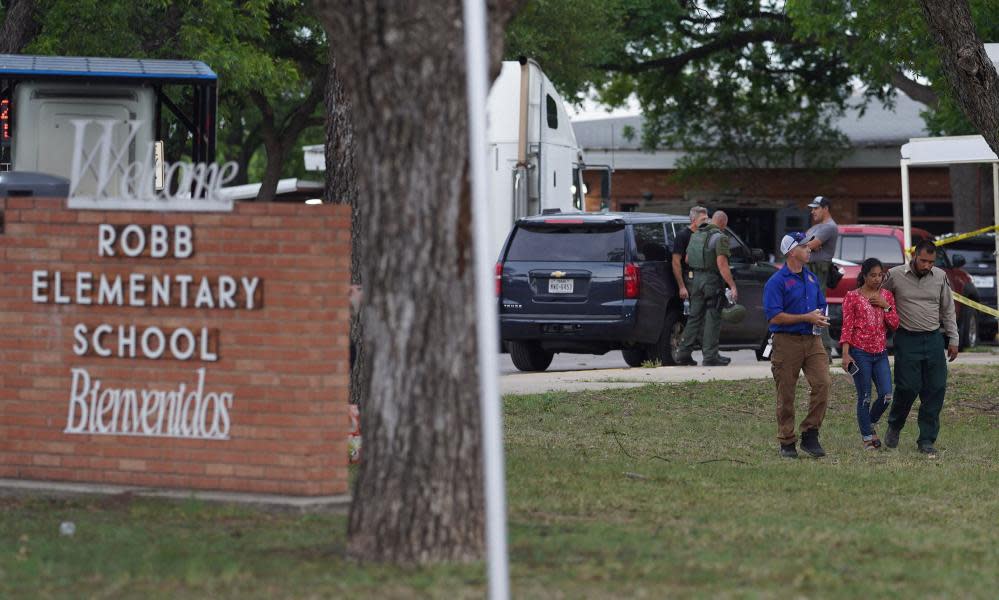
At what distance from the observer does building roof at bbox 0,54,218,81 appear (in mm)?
13031

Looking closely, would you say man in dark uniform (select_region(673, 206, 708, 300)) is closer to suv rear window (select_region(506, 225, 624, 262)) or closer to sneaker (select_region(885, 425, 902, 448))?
suv rear window (select_region(506, 225, 624, 262))

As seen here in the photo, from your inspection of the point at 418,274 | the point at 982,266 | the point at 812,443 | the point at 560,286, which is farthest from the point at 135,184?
the point at 982,266

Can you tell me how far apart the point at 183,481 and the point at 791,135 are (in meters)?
30.6

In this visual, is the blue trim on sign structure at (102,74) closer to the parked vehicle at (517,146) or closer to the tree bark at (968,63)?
the tree bark at (968,63)

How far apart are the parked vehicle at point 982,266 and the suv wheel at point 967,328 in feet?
4.42

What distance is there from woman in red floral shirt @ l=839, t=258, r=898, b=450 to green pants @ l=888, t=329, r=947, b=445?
0.38 ft

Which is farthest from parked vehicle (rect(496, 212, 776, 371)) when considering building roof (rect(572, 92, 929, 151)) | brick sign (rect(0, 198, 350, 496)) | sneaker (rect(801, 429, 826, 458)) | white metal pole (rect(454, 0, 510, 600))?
building roof (rect(572, 92, 929, 151))

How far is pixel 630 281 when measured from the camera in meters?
18.1

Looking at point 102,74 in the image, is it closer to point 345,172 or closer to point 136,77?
point 136,77

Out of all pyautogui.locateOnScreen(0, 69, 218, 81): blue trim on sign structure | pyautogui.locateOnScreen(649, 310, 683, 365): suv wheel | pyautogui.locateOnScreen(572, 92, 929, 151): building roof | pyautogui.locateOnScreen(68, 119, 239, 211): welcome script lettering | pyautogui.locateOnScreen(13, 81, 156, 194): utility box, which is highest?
pyautogui.locateOnScreen(572, 92, 929, 151): building roof

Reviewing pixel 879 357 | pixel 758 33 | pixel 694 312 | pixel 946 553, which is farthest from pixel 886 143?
pixel 946 553

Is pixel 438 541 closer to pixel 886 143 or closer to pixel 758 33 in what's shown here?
pixel 758 33

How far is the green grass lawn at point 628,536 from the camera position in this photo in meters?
6.87

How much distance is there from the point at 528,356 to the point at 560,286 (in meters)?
1.39
